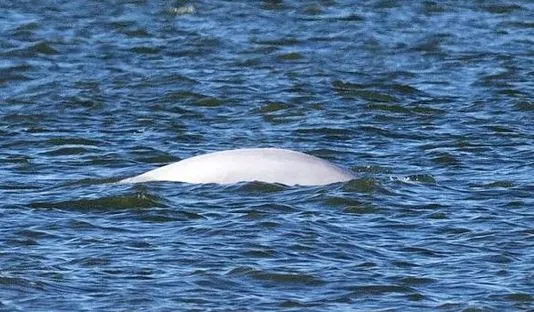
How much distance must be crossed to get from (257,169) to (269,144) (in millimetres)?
2769

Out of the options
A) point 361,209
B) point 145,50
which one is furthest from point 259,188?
point 145,50

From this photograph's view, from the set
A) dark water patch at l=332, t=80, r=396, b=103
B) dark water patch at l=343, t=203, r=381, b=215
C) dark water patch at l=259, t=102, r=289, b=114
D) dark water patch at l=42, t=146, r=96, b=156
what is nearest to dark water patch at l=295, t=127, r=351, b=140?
dark water patch at l=259, t=102, r=289, b=114

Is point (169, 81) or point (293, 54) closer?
point (169, 81)

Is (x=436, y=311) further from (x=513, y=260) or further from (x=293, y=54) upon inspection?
(x=293, y=54)

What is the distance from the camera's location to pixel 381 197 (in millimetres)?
14219

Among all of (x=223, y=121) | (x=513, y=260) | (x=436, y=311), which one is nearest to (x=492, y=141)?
(x=223, y=121)

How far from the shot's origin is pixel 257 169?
47.6 feet

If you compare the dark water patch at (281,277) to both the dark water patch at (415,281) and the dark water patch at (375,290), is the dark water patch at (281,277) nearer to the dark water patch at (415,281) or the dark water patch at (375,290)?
the dark water patch at (375,290)

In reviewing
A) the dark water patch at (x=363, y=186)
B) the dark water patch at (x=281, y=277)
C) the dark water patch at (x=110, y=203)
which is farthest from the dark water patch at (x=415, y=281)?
the dark water patch at (x=110, y=203)

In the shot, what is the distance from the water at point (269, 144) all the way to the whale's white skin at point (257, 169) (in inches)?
6.3

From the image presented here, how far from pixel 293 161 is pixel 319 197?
24.2 inches

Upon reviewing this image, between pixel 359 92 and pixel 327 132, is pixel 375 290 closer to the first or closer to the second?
pixel 327 132

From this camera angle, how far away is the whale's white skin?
14453 mm

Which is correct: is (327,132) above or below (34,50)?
above
